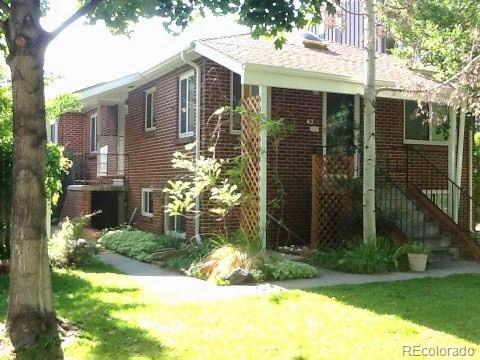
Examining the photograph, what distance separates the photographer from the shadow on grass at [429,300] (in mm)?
5844

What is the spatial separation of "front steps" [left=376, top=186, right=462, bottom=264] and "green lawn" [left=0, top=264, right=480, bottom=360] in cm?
296

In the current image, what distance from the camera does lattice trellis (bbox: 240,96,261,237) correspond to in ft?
31.7

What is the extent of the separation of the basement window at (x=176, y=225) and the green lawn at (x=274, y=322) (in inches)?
183

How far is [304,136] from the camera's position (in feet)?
39.3

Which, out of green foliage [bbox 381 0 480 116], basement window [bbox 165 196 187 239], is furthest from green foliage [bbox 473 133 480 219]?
basement window [bbox 165 196 187 239]

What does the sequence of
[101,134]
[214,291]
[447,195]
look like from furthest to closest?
1. [101,134]
2. [447,195]
3. [214,291]

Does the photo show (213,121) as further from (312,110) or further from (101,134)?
(101,134)

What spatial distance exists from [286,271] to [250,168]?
7.13ft

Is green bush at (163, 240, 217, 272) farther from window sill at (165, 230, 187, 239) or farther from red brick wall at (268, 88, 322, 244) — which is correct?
red brick wall at (268, 88, 322, 244)

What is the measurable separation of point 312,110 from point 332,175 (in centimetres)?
191

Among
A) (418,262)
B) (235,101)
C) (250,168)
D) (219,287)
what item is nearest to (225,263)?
(219,287)

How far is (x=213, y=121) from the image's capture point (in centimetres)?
1138

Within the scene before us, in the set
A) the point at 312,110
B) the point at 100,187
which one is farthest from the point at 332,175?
the point at 100,187

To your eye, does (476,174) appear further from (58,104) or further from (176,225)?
(58,104)
